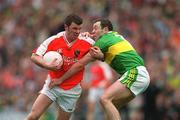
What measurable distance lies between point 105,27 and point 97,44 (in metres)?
0.43

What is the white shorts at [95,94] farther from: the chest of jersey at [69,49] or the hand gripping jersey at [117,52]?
the hand gripping jersey at [117,52]

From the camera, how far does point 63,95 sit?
56.5 feet

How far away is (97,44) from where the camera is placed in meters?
16.6

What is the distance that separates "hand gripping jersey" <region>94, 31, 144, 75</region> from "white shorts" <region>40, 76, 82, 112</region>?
976 mm

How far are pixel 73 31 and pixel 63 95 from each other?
1264 mm

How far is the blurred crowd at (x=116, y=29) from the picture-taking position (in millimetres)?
Result: 22688

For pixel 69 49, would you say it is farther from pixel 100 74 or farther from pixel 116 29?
pixel 116 29

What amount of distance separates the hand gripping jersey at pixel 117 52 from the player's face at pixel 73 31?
1.41 feet

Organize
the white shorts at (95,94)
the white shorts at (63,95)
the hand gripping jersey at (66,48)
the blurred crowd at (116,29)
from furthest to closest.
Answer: the white shorts at (95,94) < the blurred crowd at (116,29) < the white shorts at (63,95) < the hand gripping jersey at (66,48)

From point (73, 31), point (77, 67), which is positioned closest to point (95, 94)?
point (77, 67)

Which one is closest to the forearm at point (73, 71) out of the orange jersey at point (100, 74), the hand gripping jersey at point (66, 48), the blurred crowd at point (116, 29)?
the hand gripping jersey at point (66, 48)

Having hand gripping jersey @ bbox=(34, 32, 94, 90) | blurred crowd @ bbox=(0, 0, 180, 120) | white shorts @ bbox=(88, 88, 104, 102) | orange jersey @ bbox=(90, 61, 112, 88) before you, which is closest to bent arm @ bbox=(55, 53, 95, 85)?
hand gripping jersey @ bbox=(34, 32, 94, 90)

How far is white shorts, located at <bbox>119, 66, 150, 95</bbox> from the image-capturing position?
16578 millimetres

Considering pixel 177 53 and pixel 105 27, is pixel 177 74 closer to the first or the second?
pixel 177 53
